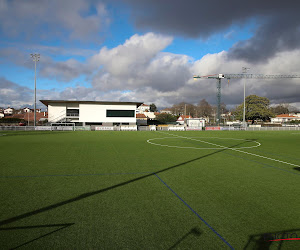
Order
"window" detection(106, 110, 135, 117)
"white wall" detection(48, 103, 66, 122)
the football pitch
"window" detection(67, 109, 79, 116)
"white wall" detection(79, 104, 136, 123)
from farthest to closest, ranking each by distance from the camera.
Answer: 1. "window" detection(67, 109, 79, 116)
2. "window" detection(106, 110, 135, 117)
3. "white wall" detection(48, 103, 66, 122)
4. "white wall" detection(79, 104, 136, 123)
5. the football pitch

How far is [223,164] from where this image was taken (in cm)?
1159

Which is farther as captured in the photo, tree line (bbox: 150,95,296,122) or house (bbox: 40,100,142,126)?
tree line (bbox: 150,95,296,122)

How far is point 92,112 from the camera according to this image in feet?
182

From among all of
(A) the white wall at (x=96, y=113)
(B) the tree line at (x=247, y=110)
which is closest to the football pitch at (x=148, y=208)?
(A) the white wall at (x=96, y=113)

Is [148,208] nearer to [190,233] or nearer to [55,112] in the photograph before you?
[190,233]

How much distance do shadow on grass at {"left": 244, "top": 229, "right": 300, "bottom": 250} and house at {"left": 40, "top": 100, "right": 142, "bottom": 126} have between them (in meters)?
53.0

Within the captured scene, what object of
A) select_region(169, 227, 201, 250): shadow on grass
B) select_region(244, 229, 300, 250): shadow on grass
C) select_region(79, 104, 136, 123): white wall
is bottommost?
select_region(244, 229, 300, 250): shadow on grass

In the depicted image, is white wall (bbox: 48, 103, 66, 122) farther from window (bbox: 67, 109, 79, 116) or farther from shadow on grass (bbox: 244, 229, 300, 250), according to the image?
shadow on grass (bbox: 244, 229, 300, 250)

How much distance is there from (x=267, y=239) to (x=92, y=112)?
5457cm

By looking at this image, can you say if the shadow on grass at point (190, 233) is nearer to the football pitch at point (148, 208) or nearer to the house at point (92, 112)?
the football pitch at point (148, 208)

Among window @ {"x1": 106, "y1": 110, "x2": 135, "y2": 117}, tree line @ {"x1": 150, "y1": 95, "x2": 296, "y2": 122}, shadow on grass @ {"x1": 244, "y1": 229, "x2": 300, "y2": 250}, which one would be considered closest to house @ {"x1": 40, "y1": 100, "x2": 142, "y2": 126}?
window @ {"x1": 106, "y1": 110, "x2": 135, "y2": 117}

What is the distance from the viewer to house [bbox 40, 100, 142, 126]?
→ 182 feet

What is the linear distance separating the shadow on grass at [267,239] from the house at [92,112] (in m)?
53.0

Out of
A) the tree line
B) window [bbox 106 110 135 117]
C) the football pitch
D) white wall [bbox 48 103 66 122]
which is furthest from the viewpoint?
the tree line
